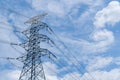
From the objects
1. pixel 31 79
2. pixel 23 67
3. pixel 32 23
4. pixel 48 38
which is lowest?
pixel 31 79

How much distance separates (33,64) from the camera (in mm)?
40500

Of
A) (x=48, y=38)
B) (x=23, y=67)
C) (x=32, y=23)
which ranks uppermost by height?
(x=32, y=23)

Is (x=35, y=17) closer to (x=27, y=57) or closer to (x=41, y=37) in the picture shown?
(x=41, y=37)

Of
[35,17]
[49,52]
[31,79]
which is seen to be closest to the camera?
[31,79]

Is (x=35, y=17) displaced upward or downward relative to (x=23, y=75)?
upward

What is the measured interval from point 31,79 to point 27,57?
14.0 feet

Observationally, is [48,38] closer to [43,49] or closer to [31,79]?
[43,49]

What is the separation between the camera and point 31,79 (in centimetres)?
3838

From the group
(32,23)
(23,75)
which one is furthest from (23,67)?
(32,23)

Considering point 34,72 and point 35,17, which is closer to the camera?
point 34,72

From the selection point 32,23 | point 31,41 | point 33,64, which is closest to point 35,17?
point 32,23

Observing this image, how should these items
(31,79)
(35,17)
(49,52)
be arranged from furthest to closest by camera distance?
(35,17) → (49,52) → (31,79)

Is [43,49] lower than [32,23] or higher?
lower

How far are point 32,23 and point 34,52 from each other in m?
4.76
